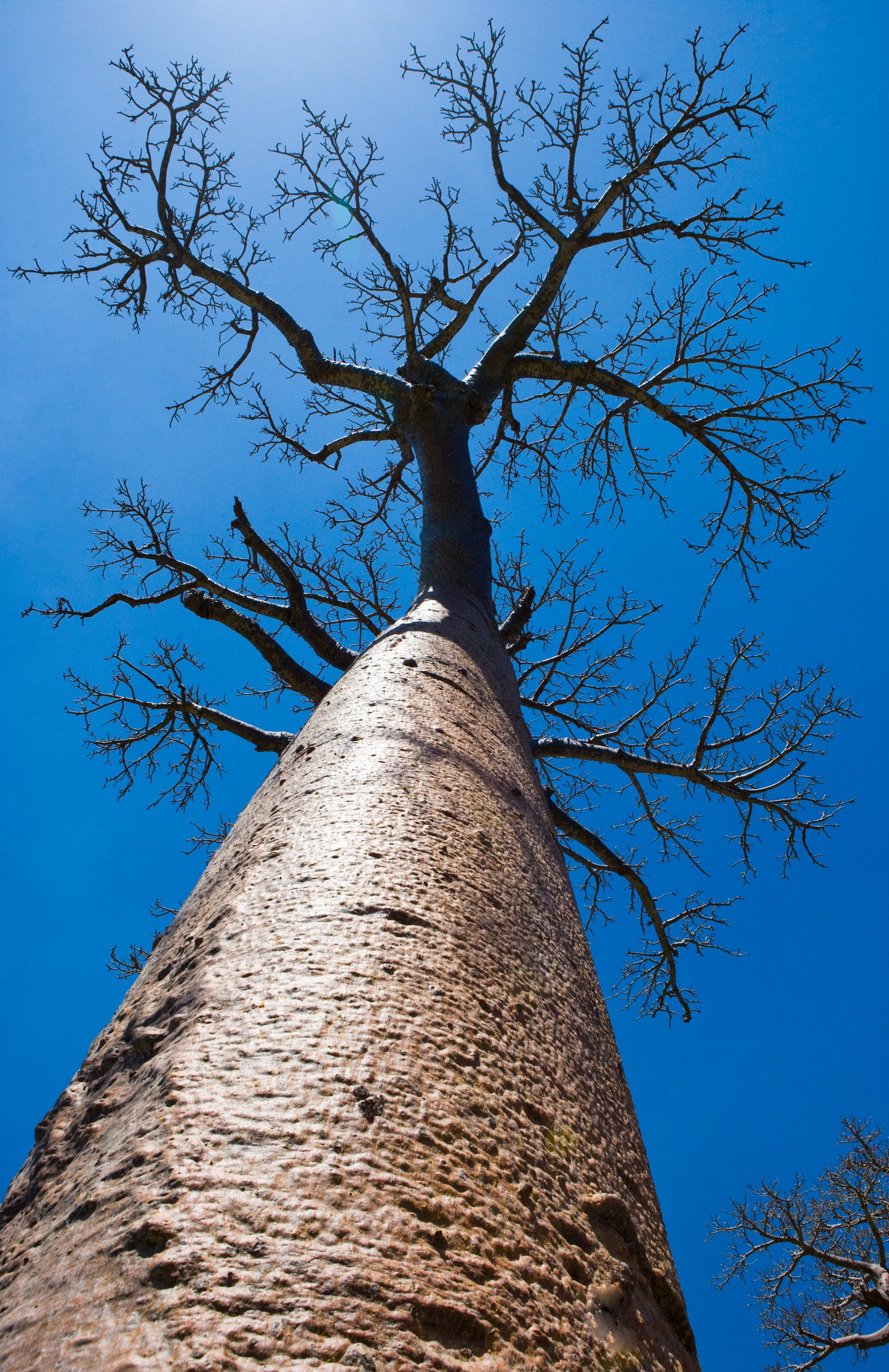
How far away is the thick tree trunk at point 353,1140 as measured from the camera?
509 mm

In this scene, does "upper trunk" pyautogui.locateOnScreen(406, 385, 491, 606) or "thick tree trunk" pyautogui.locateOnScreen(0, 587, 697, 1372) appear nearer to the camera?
"thick tree trunk" pyautogui.locateOnScreen(0, 587, 697, 1372)

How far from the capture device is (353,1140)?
632mm

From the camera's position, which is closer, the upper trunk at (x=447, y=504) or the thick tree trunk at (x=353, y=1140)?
the thick tree trunk at (x=353, y=1140)

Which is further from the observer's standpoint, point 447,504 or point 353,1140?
point 447,504

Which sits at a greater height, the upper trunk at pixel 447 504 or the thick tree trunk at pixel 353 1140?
the upper trunk at pixel 447 504

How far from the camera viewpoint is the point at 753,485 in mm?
4188

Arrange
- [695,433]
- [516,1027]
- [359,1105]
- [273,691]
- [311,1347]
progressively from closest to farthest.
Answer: [311,1347] → [359,1105] → [516,1027] → [695,433] → [273,691]

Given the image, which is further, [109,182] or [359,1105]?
[109,182]

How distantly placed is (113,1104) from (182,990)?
0.12 metres

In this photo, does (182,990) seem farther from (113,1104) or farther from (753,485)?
(753,485)

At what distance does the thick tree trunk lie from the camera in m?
0.51

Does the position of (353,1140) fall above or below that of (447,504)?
below

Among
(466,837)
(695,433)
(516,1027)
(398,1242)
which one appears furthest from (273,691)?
(398,1242)

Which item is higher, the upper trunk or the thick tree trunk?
the upper trunk
